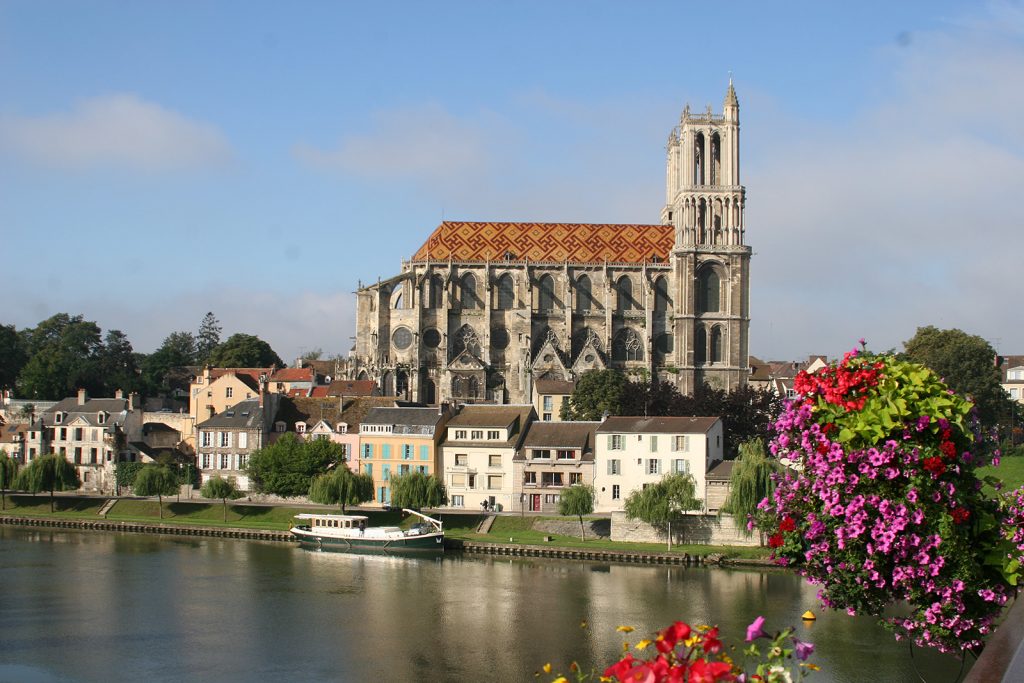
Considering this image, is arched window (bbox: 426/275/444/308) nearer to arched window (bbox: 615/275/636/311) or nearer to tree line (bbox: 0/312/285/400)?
arched window (bbox: 615/275/636/311)

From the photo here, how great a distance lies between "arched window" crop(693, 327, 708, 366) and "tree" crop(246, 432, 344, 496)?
1525 inches

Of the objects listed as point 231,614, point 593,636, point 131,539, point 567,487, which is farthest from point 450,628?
point 131,539

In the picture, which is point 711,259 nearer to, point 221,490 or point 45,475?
point 221,490

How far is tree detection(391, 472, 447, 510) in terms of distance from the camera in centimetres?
6000

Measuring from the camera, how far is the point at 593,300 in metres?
99.3

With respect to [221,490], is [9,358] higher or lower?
higher

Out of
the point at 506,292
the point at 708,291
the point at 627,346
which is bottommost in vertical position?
the point at 627,346

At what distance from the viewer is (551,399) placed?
83188mm

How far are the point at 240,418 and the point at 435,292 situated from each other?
29947mm

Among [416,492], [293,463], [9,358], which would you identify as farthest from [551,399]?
[9,358]

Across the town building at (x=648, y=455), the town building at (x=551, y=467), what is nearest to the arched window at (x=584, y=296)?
the town building at (x=551, y=467)

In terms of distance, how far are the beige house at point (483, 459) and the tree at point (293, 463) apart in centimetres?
609

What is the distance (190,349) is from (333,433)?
337 feet

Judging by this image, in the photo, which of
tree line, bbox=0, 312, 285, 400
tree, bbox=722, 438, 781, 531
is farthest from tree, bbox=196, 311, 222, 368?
tree, bbox=722, 438, 781, 531
